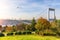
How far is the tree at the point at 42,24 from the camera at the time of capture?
12.0 feet

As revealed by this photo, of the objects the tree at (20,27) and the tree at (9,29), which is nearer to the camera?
the tree at (9,29)

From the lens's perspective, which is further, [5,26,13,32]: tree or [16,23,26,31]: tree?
[16,23,26,31]: tree

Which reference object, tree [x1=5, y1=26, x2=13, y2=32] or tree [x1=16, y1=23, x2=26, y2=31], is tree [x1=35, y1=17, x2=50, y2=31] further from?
tree [x1=5, y1=26, x2=13, y2=32]

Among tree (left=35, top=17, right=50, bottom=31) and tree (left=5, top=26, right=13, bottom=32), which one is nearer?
tree (left=5, top=26, right=13, bottom=32)

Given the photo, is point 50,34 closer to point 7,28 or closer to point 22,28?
point 22,28

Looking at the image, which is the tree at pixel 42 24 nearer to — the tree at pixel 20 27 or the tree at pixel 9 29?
the tree at pixel 20 27

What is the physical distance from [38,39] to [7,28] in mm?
893

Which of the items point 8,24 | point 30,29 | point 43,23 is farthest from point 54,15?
point 8,24

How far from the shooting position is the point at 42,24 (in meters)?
3.87

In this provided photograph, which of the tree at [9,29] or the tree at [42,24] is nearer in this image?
the tree at [9,29]

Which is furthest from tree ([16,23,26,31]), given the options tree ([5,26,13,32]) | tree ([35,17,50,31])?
tree ([35,17,50,31])

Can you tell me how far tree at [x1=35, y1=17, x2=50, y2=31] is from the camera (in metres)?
3.64

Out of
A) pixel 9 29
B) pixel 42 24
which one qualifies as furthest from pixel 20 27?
pixel 42 24

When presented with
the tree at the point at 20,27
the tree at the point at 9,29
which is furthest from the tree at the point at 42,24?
the tree at the point at 9,29
